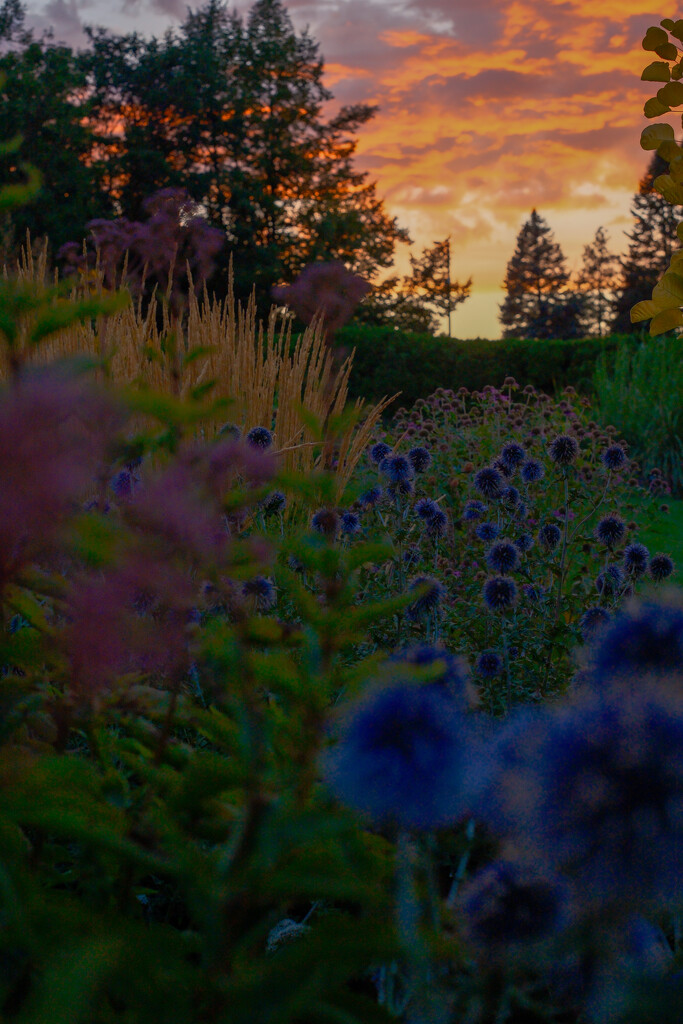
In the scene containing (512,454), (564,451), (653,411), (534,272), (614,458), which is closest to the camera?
(564,451)

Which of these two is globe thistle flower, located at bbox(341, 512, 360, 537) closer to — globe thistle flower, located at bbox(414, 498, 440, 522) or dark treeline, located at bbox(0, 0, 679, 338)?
globe thistle flower, located at bbox(414, 498, 440, 522)

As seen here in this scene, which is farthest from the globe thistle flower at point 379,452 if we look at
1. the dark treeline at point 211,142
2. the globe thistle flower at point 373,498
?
the dark treeline at point 211,142

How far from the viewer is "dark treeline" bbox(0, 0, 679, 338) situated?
2556 cm

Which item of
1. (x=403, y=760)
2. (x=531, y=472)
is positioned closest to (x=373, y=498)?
(x=531, y=472)

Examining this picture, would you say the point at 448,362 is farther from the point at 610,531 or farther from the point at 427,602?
the point at 427,602

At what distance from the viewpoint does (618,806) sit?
476 mm

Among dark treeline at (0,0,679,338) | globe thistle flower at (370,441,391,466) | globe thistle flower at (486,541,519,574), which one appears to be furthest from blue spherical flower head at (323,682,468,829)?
dark treeline at (0,0,679,338)

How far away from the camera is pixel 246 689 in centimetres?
54

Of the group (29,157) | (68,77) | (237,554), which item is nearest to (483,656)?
(237,554)

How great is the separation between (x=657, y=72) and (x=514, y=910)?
2384 mm

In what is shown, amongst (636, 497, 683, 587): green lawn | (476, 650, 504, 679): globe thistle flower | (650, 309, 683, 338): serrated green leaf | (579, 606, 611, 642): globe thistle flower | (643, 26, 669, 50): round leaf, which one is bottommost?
(636, 497, 683, 587): green lawn

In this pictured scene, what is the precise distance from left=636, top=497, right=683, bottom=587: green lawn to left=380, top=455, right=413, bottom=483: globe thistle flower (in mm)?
2514

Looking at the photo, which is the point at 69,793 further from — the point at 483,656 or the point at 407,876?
the point at 483,656

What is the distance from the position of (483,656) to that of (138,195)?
28.1 metres
